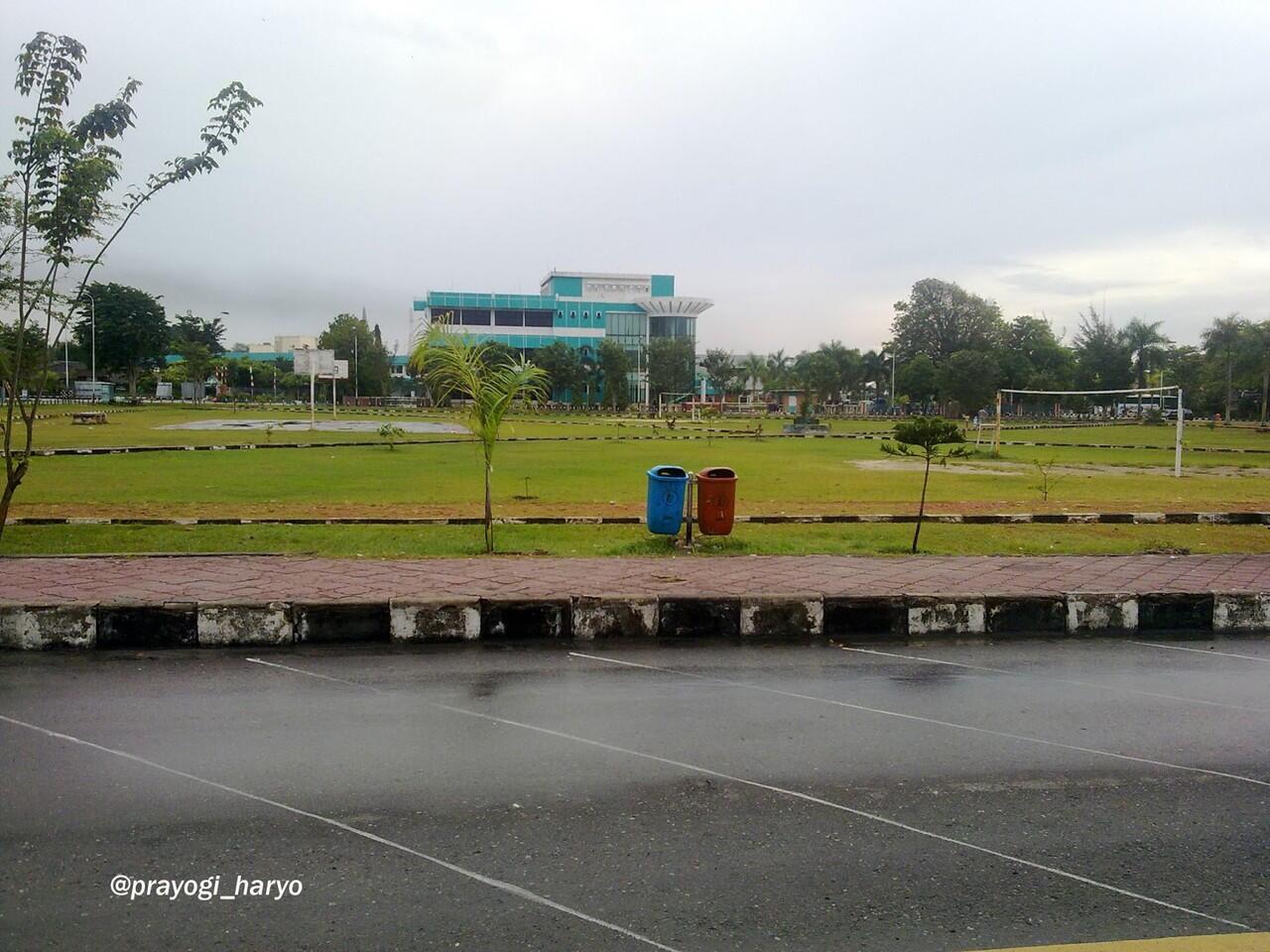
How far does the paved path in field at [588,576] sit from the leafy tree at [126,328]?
265 feet

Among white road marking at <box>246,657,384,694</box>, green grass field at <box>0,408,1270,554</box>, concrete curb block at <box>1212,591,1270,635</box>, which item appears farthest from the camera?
green grass field at <box>0,408,1270,554</box>

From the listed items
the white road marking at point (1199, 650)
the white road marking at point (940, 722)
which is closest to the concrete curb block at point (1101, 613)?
the white road marking at point (1199, 650)

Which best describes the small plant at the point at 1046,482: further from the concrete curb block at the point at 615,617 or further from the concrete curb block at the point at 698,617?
the concrete curb block at the point at 615,617

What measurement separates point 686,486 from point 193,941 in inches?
321

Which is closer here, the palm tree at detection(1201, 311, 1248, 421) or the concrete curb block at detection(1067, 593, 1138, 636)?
the concrete curb block at detection(1067, 593, 1138, 636)

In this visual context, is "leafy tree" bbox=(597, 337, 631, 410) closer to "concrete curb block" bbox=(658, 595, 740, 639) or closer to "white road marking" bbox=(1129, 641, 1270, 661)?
"concrete curb block" bbox=(658, 595, 740, 639)

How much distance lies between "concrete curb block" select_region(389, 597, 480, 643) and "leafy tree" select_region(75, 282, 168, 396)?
8324 centimetres

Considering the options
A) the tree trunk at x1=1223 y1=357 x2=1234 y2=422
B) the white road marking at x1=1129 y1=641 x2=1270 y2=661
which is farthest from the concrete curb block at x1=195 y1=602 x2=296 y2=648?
the tree trunk at x1=1223 y1=357 x2=1234 y2=422

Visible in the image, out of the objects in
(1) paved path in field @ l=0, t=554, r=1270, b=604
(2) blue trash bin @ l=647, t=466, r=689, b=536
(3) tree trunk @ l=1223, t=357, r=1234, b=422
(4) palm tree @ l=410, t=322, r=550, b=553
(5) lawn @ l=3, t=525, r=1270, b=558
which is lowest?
(5) lawn @ l=3, t=525, r=1270, b=558

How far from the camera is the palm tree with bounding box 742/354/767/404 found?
99.2 meters

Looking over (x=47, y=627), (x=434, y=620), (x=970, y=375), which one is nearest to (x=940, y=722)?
(x=434, y=620)

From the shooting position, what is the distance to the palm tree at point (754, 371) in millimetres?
99169

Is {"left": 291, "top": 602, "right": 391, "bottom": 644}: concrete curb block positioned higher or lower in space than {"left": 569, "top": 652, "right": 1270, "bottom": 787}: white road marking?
higher

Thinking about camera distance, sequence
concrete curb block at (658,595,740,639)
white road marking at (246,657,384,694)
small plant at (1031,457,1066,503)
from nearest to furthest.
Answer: white road marking at (246,657,384,694) < concrete curb block at (658,595,740,639) < small plant at (1031,457,1066,503)
